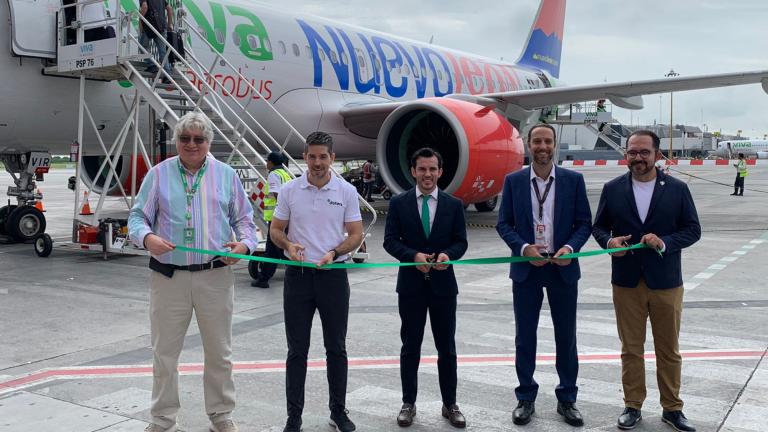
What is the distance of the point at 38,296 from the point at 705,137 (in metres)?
115

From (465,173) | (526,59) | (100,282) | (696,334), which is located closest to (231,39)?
(465,173)

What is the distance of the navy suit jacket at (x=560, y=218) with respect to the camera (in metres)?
3.94

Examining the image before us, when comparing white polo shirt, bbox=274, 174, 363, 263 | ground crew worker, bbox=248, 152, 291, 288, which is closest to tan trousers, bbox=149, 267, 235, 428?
white polo shirt, bbox=274, 174, 363, 263

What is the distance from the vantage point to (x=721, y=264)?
902cm

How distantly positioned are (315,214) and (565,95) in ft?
35.6

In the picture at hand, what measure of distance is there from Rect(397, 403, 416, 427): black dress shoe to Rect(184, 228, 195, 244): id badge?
4.46 feet

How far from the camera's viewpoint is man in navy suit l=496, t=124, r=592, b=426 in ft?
12.8

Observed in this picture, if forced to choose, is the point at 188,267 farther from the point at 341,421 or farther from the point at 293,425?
the point at 341,421

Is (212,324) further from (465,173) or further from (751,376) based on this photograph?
(465,173)

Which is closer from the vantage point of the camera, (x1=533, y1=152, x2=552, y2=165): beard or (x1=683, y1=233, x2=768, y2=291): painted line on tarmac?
(x1=533, y1=152, x2=552, y2=165): beard

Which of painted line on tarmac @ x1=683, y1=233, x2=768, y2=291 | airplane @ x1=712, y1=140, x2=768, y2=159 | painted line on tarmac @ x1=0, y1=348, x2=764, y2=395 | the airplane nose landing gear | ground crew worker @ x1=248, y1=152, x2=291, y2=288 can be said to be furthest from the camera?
airplane @ x1=712, y1=140, x2=768, y2=159

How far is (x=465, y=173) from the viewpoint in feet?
37.2

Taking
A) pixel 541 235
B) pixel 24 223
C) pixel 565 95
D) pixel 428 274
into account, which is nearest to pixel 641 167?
pixel 541 235

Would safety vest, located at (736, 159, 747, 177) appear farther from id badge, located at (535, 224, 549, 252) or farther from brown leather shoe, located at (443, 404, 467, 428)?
brown leather shoe, located at (443, 404, 467, 428)
